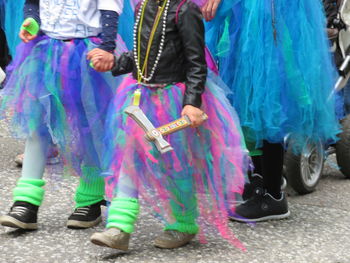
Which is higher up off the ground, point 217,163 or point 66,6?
point 66,6

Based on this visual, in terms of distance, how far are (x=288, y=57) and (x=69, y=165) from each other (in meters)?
1.20

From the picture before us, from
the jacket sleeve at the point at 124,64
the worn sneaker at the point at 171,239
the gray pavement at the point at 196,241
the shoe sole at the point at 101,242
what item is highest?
the jacket sleeve at the point at 124,64

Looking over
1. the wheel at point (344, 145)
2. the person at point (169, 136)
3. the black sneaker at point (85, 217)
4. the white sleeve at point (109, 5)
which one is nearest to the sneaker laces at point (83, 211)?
the black sneaker at point (85, 217)

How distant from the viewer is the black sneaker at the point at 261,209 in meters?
4.35

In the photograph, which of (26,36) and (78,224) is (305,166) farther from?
(26,36)

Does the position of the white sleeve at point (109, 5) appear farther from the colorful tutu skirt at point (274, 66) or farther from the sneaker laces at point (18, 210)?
the sneaker laces at point (18, 210)

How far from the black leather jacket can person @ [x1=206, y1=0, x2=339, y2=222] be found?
1.78 feet

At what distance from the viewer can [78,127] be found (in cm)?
390

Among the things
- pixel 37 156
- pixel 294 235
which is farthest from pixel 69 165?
pixel 294 235

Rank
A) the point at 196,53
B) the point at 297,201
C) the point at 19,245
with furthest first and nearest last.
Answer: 1. the point at 297,201
2. the point at 19,245
3. the point at 196,53

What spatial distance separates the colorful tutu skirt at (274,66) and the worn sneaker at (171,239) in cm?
67

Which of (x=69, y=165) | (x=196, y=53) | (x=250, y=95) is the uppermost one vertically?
(x=196, y=53)

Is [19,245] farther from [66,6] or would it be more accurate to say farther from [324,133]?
[324,133]

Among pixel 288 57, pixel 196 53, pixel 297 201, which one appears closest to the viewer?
pixel 196 53
